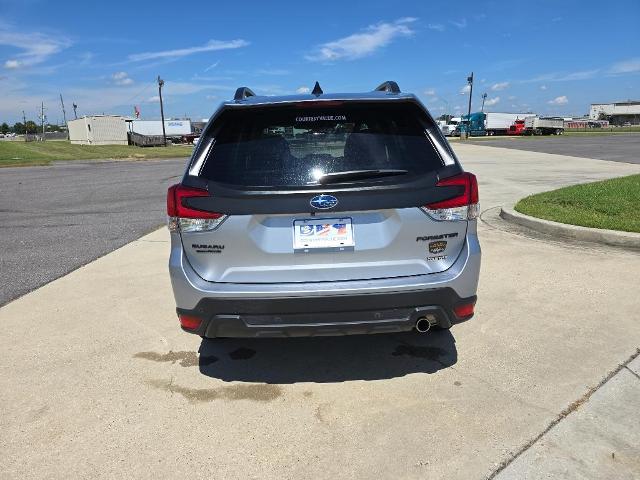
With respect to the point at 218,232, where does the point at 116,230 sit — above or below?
below

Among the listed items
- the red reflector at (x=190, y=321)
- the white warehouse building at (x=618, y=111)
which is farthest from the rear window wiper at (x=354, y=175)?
the white warehouse building at (x=618, y=111)

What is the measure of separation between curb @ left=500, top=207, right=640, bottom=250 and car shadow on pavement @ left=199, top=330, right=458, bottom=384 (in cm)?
337

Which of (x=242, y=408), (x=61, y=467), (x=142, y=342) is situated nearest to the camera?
(x=61, y=467)

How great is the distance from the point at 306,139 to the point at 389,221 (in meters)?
0.72

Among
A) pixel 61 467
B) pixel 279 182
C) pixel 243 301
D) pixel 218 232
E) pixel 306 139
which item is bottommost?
pixel 61 467

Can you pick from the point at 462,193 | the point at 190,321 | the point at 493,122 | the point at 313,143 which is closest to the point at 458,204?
the point at 462,193

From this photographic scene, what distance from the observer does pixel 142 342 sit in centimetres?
386

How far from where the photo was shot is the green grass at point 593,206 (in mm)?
6570

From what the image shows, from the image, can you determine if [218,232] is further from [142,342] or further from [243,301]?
[142,342]

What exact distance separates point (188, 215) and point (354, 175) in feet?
3.21

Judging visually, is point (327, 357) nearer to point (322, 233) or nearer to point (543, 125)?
point (322, 233)

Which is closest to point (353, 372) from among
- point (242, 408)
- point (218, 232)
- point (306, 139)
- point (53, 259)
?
point (242, 408)

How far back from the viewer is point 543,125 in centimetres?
6216

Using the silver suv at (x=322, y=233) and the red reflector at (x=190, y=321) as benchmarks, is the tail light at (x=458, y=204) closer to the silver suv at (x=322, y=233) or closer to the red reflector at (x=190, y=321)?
the silver suv at (x=322, y=233)
